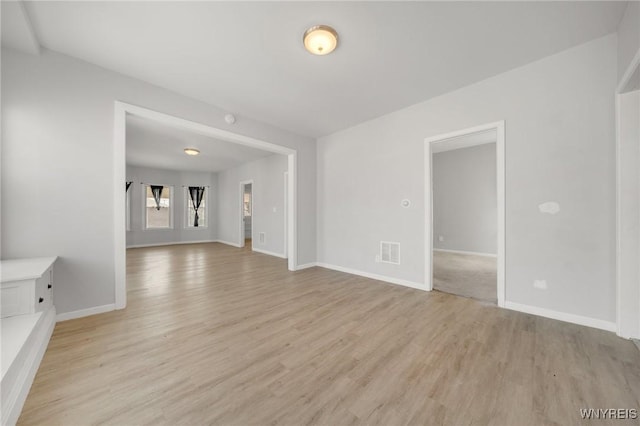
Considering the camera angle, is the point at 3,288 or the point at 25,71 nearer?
the point at 3,288

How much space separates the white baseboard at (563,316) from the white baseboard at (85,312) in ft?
14.9

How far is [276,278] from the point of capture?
3969 mm

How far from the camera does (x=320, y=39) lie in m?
2.06

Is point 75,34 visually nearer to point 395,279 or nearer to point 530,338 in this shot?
point 395,279

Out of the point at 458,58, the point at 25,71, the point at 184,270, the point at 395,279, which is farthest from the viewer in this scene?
the point at 184,270

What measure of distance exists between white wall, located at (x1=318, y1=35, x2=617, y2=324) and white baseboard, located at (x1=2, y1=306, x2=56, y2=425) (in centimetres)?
377

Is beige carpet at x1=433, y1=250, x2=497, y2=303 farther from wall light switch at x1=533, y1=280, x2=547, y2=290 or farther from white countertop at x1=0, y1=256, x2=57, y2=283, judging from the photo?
white countertop at x1=0, y1=256, x2=57, y2=283

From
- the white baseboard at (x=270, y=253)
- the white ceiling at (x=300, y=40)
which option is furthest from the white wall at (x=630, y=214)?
the white baseboard at (x=270, y=253)

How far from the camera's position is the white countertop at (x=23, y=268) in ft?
5.63

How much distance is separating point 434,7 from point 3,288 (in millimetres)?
3931

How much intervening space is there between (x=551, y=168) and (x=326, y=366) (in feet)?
9.80

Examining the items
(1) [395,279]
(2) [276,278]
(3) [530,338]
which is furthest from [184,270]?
(3) [530,338]

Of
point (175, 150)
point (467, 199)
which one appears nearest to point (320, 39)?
point (175, 150)

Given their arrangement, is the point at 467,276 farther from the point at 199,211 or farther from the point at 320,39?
the point at 199,211
